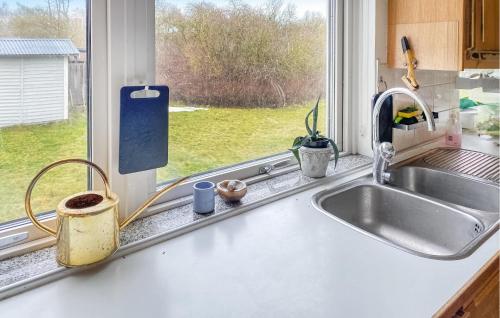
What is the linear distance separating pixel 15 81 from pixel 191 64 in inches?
19.6

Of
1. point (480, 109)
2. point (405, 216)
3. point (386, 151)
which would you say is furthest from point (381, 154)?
point (480, 109)

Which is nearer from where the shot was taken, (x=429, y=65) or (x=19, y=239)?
(x=19, y=239)

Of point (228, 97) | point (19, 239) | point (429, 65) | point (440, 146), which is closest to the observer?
point (19, 239)

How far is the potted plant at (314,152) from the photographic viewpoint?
4.42 ft

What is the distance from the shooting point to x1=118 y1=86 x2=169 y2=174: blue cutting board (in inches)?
37.6

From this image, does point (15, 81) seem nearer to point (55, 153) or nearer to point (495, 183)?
point (55, 153)

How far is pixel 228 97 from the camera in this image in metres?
1.29

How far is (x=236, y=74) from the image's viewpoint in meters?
1.29

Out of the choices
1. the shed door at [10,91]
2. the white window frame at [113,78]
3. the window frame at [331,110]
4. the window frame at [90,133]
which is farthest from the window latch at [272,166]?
the shed door at [10,91]

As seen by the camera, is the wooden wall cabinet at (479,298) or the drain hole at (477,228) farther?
the drain hole at (477,228)

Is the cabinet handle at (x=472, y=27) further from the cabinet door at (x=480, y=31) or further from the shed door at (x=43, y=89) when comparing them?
the shed door at (x=43, y=89)

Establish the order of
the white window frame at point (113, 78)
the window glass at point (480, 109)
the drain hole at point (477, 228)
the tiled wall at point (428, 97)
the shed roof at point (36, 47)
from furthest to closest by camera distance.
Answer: the window glass at point (480, 109) < the tiled wall at point (428, 97) < the drain hole at point (477, 228) < the white window frame at point (113, 78) < the shed roof at point (36, 47)

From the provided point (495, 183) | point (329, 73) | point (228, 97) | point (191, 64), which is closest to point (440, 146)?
point (495, 183)

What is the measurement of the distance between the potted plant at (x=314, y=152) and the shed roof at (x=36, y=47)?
2.76 feet
